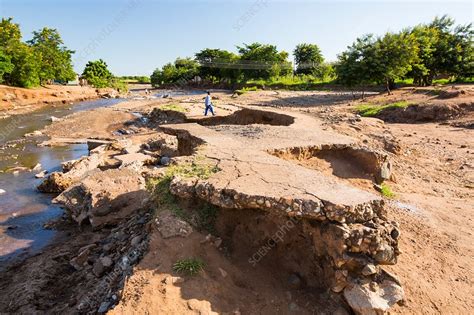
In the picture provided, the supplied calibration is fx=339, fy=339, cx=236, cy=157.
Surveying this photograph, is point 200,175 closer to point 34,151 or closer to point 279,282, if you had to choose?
point 279,282

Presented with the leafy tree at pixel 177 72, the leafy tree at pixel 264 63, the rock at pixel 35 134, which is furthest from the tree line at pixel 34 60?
the leafy tree at pixel 264 63

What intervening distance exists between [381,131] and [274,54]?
37.2 meters

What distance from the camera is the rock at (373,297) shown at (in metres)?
3.70

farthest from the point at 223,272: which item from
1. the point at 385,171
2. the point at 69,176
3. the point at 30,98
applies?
the point at 30,98

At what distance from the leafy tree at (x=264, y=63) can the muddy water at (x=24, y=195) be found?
31.8m

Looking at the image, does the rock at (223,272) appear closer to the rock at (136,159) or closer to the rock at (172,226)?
the rock at (172,226)

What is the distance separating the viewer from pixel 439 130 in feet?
49.2

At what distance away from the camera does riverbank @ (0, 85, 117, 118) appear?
93.7 ft

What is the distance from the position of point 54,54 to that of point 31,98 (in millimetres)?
15433

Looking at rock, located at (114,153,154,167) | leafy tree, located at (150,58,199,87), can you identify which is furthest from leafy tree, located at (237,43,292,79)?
rock, located at (114,153,154,167)

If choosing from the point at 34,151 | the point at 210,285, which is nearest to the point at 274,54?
the point at 34,151

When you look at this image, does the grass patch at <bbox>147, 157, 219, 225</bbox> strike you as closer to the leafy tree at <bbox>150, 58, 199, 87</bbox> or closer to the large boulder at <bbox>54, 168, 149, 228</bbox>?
the large boulder at <bbox>54, 168, 149, 228</bbox>

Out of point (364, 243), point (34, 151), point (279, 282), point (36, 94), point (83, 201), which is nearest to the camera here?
point (364, 243)

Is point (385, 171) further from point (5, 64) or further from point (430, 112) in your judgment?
point (5, 64)
